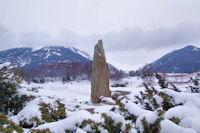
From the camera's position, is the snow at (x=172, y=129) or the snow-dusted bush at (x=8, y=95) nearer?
the snow at (x=172, y=129)

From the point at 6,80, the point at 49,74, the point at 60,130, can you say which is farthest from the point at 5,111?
the point at 49,74

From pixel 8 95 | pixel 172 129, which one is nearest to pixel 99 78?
pixel 8 95

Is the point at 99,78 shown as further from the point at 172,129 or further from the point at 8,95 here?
the point at 172,129

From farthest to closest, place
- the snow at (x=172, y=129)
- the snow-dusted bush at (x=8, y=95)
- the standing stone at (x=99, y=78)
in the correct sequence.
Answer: the standing stone at (x=99, y=78), the snow-dusted bush at (x=8, y=95), the snow at (x=172, y=129)

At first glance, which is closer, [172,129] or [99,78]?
[172,129]

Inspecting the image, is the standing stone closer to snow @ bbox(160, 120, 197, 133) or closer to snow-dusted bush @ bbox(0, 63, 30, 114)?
snow-dusted bush @ bbox(0, 63, 30, 114)

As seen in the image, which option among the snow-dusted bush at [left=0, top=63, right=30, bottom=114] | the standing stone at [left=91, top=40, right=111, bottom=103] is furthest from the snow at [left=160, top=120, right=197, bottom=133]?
the standing stone at [left=91, top=40, right=111, bottom=103]

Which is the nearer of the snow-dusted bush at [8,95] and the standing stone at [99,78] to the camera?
the snow-dusted bush at [8,95]

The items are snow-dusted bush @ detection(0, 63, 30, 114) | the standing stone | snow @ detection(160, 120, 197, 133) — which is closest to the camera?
snow @ detection(160, 120, 197, 133)

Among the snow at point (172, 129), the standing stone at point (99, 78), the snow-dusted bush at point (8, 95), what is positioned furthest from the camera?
the standing stone at point (99, 78)

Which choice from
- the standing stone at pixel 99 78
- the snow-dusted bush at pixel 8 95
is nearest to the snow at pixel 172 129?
the snow-dusted bush at pixel 8 95

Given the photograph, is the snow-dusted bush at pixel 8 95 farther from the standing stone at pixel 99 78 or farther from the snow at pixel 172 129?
the snow at pixel 172 129

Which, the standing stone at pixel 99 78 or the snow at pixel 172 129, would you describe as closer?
the snow at pixel 172 129

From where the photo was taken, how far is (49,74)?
7600cm
